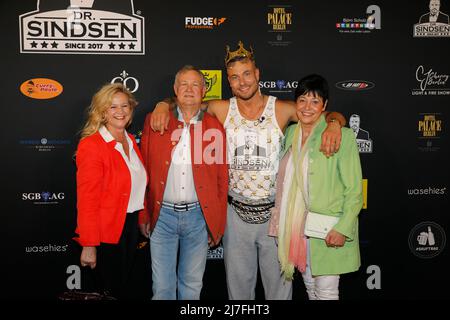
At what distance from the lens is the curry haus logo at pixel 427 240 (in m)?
3.55

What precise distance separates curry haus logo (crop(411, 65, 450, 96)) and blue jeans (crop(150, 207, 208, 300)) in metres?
1.95

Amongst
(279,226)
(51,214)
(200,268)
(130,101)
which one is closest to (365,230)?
(279,226)

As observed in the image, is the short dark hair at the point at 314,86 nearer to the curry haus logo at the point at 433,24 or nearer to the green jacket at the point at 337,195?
the green jacket at the point at 337,195

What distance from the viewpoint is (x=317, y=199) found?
2525 mm

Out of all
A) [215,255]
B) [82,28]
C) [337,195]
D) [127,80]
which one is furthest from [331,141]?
[82,28]

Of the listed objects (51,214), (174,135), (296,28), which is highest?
(296,28)

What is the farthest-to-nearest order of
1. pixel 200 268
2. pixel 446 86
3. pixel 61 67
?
pixel 446 86
pixel 61 67
pixel 200 268

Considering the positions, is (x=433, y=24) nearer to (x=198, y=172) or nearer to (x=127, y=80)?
(x=198, y=172)

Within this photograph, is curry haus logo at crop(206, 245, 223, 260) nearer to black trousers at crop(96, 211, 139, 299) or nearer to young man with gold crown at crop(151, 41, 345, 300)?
young man with gold crown at crop(151, 41, 345, 300)

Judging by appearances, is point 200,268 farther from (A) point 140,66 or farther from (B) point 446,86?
(B) point 446,86

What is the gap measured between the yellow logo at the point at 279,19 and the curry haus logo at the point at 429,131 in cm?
121

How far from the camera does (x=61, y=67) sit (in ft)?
10.7

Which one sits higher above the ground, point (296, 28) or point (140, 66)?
point (296, 28)

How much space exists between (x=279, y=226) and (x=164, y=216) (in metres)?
0.67
